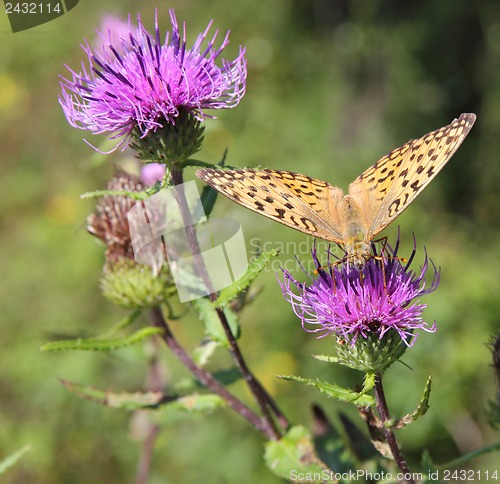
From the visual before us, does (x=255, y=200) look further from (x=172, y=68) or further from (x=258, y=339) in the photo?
(x=258, y=339)

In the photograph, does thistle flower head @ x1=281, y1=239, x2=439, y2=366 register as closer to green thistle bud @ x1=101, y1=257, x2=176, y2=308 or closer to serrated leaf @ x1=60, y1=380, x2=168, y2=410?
green thistle bud @ x1=101, y1=257, x2=176, y2=308

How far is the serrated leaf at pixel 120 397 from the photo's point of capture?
2.76 metres

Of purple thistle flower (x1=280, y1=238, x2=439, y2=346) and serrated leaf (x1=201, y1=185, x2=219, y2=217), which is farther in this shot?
serrated leaf (x1=201, y1=185, x2=219, y2=217)

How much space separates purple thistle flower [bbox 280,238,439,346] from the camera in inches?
91.6

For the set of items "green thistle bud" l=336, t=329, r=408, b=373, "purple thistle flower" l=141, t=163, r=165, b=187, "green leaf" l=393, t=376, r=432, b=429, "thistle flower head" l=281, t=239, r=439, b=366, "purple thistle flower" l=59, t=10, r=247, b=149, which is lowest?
"green leaf" l=393, t=376, r=432, b=429

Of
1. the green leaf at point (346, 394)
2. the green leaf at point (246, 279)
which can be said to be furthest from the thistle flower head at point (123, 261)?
the green leaf at point (346, 394)

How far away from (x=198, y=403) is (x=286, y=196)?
973 millimetres

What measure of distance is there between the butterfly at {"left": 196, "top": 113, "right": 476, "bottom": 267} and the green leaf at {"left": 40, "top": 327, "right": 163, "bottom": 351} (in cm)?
79

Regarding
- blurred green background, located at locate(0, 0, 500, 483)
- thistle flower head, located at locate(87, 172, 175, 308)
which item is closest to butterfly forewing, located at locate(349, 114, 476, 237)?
blurred green background, located at locate(0, 0, 500, 483)

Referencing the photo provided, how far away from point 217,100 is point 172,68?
0.23 meters

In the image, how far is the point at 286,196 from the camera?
2562mm

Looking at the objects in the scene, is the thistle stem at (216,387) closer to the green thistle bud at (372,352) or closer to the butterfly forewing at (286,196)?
the green thistle bud at (372,352)

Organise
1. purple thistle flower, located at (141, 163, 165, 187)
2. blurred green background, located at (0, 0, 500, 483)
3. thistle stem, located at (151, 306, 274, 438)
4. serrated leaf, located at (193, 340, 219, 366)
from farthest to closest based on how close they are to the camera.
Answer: blurred green background, located at (0, 0, 500, 483) → purple thistle flower, located at (141, 163, 165, 187) → serrated leaf, located at (193, 340, 219, 366) → thistle stem, located at (151, 306, 274, 438)

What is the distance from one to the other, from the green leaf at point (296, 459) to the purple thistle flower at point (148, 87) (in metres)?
1.37
